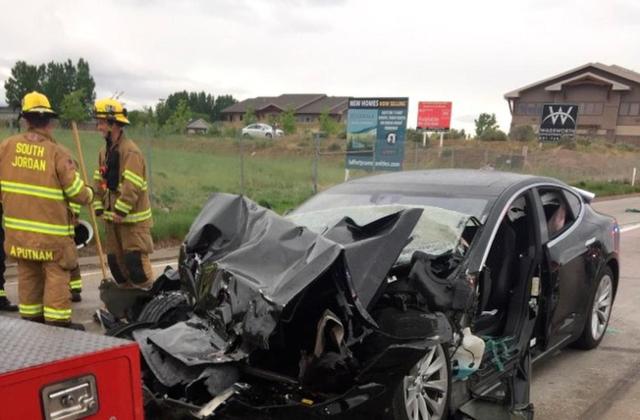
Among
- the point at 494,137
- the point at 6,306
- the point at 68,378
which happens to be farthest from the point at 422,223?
the point at 494,137

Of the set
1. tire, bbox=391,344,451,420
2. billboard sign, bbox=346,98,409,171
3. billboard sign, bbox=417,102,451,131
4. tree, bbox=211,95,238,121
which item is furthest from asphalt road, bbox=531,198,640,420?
tree, bbox=211,95,238,121

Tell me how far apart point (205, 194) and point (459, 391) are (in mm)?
12390

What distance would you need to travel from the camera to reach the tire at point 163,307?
3453mm

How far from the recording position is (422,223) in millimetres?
3777

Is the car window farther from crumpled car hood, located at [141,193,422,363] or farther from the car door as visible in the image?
crumpled car hood, located at [141,193,422,363]

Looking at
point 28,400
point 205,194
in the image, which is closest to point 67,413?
point 28,400

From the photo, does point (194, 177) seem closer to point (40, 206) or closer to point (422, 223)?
point (40, 206)

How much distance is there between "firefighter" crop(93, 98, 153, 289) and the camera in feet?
18.1

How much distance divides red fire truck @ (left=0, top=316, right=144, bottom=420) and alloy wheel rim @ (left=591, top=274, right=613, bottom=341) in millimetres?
4265

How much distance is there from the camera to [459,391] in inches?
133

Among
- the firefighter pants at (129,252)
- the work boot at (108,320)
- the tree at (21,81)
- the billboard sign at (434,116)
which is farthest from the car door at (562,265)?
the tree at (21,81)

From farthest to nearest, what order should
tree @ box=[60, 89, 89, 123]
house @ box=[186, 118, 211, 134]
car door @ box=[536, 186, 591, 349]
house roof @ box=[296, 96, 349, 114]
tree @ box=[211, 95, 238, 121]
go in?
tree @ box=[211, 95, 238, 121], house roof @ box=[296, 96, 349, 114], house @ box=[186, 118, 211, 134], tree @ box=[60, 89, 89, 123], car door @ box=[536, 186, 591, 349]

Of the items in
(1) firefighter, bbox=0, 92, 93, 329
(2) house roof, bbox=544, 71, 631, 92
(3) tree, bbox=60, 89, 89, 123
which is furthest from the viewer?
(2) house roof, bbox=544, 71, 631, 92

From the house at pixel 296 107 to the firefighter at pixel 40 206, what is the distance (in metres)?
80.9
